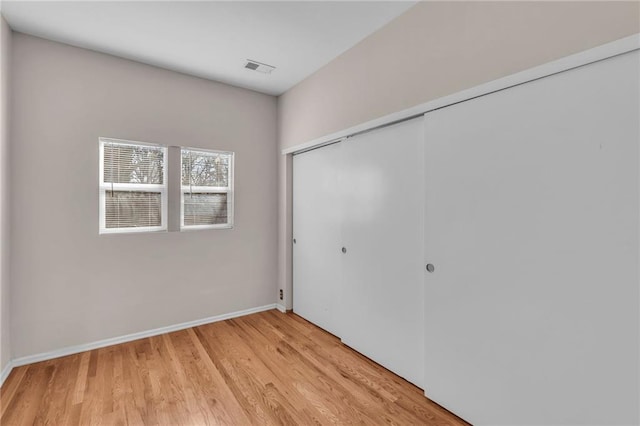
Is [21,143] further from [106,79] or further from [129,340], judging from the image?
[129,340]

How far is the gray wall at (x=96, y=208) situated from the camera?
2545mm

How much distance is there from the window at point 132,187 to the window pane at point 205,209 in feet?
0.81

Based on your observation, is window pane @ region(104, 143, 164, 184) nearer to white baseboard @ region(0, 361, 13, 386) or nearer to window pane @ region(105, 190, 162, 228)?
window pane @ region(105, 190, 162, 228)

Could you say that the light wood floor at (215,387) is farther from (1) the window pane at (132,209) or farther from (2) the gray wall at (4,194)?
(1) the window pane at (132,209)

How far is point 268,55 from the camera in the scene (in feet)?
9.39

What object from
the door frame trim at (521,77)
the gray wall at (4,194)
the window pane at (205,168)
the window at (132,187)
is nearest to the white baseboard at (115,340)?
the gray wall at (4,194)

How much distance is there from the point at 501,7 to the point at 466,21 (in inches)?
8.1

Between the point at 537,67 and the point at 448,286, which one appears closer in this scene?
the point at 537,67

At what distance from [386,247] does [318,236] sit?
42.5 inches

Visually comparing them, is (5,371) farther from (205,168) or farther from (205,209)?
(205,168)

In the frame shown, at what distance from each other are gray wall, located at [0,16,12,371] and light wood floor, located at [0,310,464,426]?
0.33 m

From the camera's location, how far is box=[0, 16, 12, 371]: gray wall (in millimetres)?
2268

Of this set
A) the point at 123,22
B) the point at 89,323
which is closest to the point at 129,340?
the point at 89,323

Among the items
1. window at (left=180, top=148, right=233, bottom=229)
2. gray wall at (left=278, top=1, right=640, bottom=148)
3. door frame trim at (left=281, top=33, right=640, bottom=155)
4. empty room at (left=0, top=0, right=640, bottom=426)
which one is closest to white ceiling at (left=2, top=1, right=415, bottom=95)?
empty room at (left=0, top=0, right=640, bottom=426)
